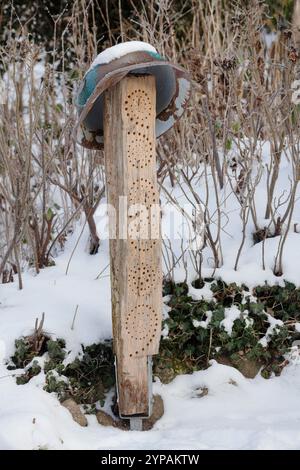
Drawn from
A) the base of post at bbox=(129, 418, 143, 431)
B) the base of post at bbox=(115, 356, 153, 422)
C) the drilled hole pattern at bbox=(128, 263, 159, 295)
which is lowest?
the base of post at bbox=(129, 418, 143, 431)

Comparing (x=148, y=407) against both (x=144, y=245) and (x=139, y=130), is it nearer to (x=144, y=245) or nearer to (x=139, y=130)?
(x=144, y=245)

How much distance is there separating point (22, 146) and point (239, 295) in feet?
5.19

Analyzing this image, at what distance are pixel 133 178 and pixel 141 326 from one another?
0.72 meters

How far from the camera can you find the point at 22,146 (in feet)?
12.8

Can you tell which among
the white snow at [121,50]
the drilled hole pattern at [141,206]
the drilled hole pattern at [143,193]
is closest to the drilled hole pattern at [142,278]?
the drilled hole pattern at [141,206]

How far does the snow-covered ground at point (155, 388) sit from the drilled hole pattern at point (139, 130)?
1.09 m

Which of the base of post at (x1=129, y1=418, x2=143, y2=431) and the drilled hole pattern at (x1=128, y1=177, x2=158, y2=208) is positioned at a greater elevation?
the drilled hole pattern at (x1=128, y1=177, x2=158, y2=208)

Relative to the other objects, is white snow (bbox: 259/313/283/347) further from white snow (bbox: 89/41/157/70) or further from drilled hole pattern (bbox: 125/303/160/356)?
white snow (bbox: 89/41/157/70)

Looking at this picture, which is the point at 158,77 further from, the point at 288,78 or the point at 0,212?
the point at 0,212

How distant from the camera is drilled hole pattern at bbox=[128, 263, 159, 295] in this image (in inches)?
118

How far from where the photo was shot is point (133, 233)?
2.96 m

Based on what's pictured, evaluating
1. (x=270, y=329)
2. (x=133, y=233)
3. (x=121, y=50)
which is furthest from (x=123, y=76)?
(x=270, y=329)

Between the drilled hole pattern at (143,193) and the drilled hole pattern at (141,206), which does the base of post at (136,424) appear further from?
the drilled hole pattern at (143,193)

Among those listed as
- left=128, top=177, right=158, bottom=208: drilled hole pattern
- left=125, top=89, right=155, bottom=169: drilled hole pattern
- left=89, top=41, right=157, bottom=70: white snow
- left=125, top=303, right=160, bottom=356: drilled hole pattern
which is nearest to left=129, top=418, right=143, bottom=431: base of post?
left=125, top=303, right=160, bottom=356: drilled hole pattern
